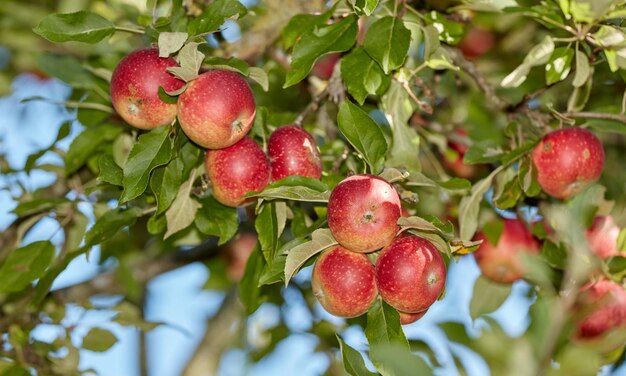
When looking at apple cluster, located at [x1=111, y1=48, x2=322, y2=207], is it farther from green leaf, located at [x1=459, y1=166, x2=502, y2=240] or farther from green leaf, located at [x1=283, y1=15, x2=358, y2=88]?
green leaf, located at [x1=459, y1=166, x2=502, y2=240]

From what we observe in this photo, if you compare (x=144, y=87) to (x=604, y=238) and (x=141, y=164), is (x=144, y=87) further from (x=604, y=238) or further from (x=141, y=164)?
(x=604, y=238)

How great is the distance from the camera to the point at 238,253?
11.2ft

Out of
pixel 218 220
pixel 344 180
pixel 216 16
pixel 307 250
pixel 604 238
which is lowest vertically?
pixel 604 238

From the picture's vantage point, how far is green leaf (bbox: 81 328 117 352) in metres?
2.67

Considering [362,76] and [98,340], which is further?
[98,340]

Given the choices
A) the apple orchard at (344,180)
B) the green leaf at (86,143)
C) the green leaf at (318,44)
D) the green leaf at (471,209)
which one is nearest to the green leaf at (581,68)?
the apple orchard at (344,180)

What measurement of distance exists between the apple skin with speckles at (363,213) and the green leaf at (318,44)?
310 millimetres

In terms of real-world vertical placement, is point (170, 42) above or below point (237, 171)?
above

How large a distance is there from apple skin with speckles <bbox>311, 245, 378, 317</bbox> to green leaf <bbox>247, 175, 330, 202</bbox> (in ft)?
0.41

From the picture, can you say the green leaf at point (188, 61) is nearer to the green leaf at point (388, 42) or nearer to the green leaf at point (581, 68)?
the green leaf at point (388, 42)

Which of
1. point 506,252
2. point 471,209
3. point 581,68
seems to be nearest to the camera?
point 581,68

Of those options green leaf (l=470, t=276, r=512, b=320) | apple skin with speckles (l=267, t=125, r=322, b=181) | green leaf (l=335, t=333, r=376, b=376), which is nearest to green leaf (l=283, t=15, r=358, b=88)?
apple skin with speckles (l=267, t=125, r=322, b=181)

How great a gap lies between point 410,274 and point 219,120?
1.68 feet

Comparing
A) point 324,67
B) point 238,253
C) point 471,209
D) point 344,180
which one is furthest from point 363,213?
point 238,253
